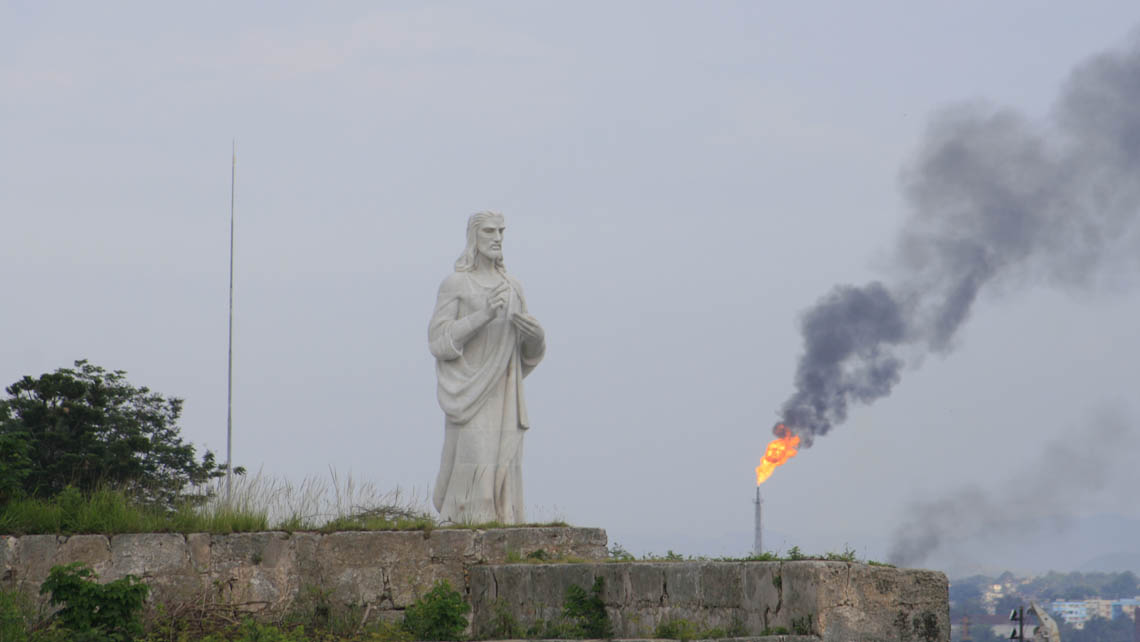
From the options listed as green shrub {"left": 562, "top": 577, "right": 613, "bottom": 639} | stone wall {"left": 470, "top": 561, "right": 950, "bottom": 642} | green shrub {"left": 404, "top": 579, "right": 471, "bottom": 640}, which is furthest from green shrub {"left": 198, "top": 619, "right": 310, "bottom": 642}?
green shrub {"left": 562, "top": 577, "right": 613, "bottom": 639}

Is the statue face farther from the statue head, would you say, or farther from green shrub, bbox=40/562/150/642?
green shrub, bbox=40/562/150/642

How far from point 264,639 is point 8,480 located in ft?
10.2

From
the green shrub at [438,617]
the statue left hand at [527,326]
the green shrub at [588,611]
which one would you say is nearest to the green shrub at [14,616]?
the green shrub at [438,617]

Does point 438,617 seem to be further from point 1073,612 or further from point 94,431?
point 1073,612

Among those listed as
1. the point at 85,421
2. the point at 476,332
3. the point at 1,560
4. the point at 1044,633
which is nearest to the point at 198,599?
the point at 1,560

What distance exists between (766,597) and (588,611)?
1745mm

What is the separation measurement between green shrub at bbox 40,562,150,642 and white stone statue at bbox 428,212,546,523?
478 cm

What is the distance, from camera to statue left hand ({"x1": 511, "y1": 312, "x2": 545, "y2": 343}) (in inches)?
666

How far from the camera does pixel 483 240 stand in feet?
56.9

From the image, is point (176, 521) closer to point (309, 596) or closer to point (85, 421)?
point (309, 596)

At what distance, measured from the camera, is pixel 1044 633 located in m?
15.8

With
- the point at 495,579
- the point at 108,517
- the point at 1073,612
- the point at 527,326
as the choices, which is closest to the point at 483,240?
the point at 527,326

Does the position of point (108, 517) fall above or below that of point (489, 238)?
below

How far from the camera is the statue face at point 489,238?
17312 mm
